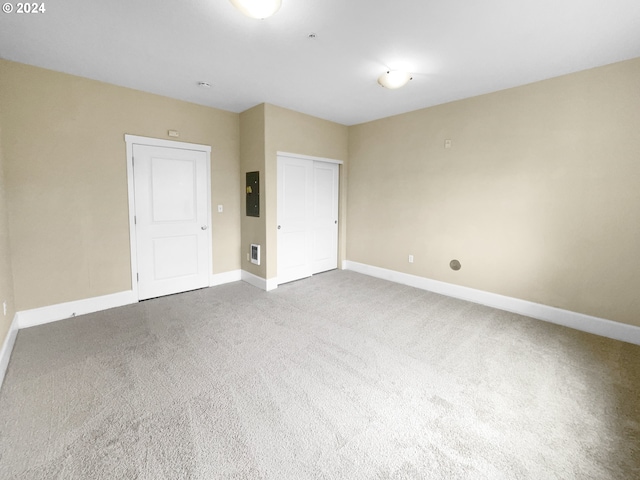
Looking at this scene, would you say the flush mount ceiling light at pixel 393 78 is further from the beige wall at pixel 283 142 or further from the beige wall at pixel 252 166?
the beige wall at pixel 252 166

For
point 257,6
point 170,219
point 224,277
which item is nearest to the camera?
point 257,6

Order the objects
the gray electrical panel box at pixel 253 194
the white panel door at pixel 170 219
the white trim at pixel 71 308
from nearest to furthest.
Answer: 1. the white trim at pixel 71 308
2. the white panel door at pixel 170 219
3. the gray electrical panel box at pixel 253 194

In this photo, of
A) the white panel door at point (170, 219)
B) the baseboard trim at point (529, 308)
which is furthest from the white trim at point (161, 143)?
the baseboard trim at point (529, 308)

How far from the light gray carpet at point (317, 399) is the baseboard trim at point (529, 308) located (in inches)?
5.9

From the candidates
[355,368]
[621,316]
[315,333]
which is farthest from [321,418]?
[621,316]

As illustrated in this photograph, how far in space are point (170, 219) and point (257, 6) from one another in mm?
3075

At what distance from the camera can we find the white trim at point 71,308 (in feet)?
10.2

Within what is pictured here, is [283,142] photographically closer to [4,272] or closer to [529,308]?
[4,272]

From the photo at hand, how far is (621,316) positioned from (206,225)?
5101 mm

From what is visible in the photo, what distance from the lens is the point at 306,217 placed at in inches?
196

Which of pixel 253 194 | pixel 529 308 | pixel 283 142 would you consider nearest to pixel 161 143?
pixel 253 194

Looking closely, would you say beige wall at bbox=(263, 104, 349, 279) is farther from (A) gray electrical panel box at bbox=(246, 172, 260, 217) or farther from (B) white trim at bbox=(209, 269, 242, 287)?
(B) white trim at bbox=(209, 269, 242, 287)

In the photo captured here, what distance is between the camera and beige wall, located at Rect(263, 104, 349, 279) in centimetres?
419

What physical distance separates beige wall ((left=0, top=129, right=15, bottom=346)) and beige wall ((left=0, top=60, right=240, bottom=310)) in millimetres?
139
